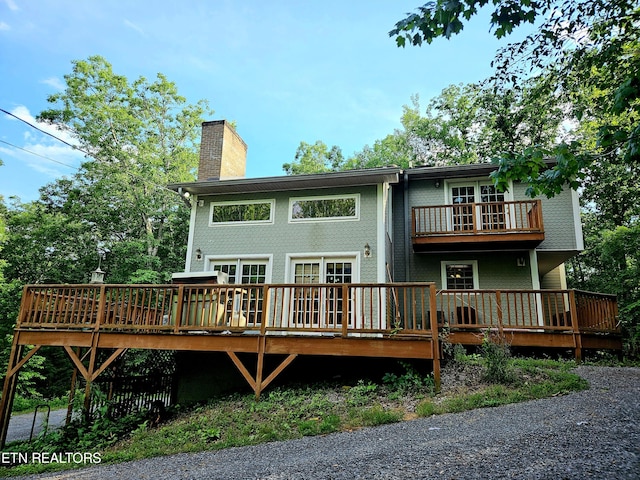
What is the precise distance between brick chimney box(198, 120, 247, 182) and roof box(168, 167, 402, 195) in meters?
0.83

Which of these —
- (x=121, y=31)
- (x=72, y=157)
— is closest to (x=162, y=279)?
(x=72, y=157)

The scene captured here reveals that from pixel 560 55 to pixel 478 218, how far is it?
20.8ft

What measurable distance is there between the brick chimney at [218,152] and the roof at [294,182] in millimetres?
828

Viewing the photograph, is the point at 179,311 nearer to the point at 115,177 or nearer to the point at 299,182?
the point at 299,182

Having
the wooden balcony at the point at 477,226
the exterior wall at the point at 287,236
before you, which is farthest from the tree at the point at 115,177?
the wooden balcony at the point at 477,226

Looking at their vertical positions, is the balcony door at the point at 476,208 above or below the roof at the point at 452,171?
below

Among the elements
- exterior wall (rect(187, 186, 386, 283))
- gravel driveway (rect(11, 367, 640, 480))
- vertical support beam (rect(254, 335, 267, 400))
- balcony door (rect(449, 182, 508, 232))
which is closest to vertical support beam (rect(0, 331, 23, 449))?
gravel driveway (rect(11, 367, 640, 480))

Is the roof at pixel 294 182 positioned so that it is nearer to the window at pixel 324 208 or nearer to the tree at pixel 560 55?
the window at pixel 324 208

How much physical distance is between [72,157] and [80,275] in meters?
5.63

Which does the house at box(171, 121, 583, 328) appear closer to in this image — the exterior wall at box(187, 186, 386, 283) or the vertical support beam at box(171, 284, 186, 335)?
the exterior wall at box(187, 186, 386, 283)

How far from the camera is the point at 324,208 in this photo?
10.8 meters

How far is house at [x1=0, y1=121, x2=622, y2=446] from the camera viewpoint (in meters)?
7.62

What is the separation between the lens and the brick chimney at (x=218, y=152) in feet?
39.7

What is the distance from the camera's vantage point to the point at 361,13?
6.87 meters
